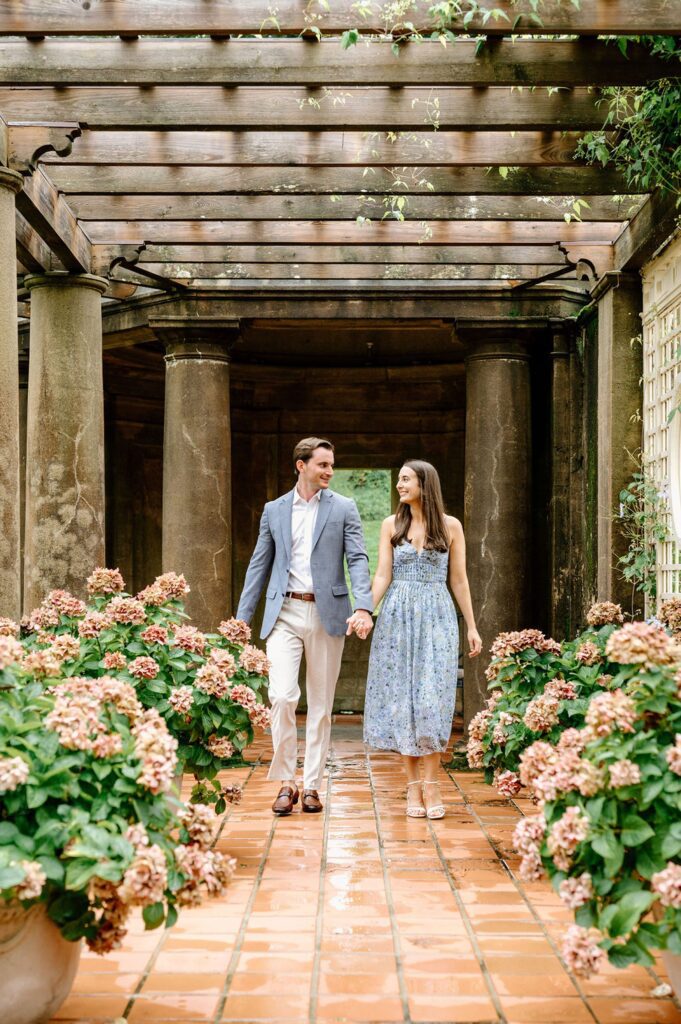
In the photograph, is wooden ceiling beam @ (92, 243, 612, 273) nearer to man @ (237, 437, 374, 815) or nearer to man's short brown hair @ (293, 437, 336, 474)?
man's short brown hair @ (293, 437, 336, 474)

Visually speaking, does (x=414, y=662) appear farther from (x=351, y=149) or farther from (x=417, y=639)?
(x=351, y=149)

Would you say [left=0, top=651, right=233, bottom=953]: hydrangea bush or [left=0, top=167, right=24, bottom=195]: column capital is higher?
[left=0, top=167, right=24, bottom=195]: column capital

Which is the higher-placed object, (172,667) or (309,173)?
(309,173)

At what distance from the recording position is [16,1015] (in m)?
2.74

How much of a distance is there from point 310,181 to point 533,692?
3228mm

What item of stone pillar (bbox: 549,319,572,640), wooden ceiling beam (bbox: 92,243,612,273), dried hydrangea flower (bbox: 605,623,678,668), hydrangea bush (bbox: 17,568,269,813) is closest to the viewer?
dried hydrangea flower (bbox: 605,623,678,668)

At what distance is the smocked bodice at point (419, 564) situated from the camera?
5695mm

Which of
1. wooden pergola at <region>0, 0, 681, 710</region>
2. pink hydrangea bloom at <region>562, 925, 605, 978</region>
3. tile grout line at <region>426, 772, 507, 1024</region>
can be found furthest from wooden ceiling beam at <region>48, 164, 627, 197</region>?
pink hydrangea bloom at <region>562, 925, 605, 978</region>

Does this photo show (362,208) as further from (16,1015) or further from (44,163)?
(16,1015)

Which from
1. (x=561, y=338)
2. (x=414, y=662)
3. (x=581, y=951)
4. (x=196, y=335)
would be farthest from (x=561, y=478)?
(x=581, y=951)

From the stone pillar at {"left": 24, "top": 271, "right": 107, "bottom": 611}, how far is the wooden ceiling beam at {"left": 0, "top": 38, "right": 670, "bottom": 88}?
101 inches

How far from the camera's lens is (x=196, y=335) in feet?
29.0

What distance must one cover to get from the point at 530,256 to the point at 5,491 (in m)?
4.20

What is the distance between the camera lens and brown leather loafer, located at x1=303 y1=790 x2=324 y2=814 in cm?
580
